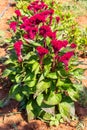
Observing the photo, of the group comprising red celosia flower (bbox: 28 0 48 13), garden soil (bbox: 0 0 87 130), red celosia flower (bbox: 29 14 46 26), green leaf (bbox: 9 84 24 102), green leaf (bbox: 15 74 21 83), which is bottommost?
garden soil (bbox: 0 0 87 130)

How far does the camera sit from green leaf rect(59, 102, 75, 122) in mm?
4926

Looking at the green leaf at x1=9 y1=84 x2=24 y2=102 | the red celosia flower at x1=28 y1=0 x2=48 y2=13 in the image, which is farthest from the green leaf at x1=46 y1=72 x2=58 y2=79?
the red celosia flower at x1=28 y1=0 x2=48 y2=13

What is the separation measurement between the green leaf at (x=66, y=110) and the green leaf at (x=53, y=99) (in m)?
0.19

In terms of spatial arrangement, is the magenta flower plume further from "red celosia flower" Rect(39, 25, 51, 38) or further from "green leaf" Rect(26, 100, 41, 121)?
"green leaf" Rect(26, 100, 41, 121)

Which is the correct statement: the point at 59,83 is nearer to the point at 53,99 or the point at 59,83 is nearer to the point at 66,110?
the point at 53,99

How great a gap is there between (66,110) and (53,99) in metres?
0.31

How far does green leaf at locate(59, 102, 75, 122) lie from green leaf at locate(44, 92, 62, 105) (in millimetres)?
187

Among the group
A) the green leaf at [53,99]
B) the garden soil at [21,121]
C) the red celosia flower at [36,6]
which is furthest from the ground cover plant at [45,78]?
the red celosia flower at [36,6]

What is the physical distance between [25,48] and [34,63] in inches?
26.5

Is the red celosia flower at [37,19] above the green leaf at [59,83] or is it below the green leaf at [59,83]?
above

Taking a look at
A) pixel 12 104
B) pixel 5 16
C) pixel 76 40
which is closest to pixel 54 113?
pixel 12 104

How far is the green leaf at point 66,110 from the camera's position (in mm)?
4926

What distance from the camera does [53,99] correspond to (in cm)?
481

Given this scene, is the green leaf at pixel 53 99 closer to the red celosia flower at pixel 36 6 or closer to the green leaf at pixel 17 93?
the green leaf at pixel 17 93
